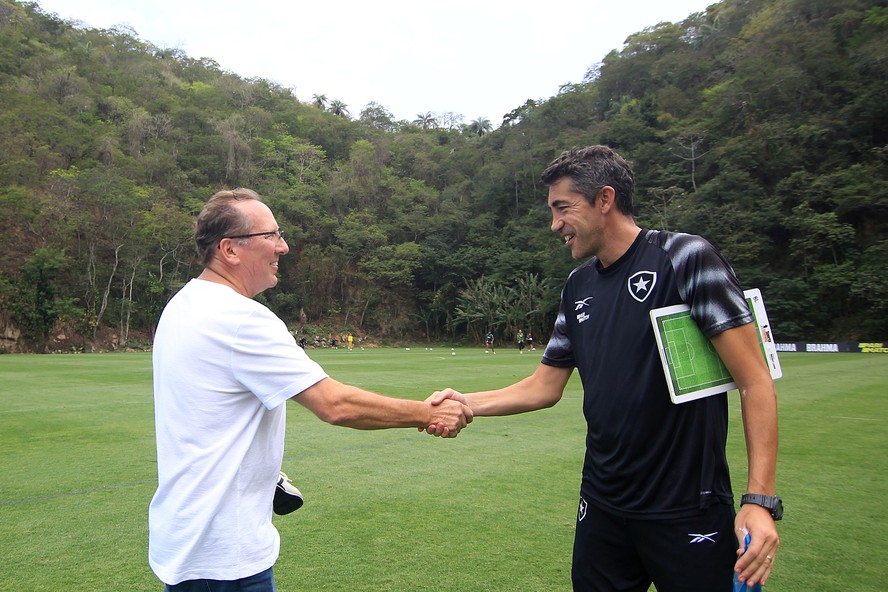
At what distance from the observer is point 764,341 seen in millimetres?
2439

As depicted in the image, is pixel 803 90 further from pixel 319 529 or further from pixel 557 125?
pixel 319 529

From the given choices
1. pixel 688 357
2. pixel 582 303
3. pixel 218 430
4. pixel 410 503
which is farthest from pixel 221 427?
pixel 410 503

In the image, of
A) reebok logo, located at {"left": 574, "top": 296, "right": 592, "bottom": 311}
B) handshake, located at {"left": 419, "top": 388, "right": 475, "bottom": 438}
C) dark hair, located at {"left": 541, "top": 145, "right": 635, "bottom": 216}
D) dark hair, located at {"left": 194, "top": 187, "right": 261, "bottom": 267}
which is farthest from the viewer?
handshake, located at {"left": 419, "top": 388, "right": 475, "bottom": 438}

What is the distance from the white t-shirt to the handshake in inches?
31.1

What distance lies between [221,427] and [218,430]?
0.5 inches

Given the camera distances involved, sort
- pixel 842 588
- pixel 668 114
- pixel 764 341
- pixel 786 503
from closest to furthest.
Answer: pixel 764 341 < pixel 842 588 < pixel 786 503 < pixel 668 114

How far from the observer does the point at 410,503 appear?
18.7 feet

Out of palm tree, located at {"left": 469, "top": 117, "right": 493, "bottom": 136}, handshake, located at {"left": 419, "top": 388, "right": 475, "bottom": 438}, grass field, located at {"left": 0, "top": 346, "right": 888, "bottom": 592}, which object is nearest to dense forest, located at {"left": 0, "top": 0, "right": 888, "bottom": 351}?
palm tree, located at {"left": 469, "top": 117, "right": 493, "bottom": 136}

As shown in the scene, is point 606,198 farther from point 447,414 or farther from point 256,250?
point 256,250

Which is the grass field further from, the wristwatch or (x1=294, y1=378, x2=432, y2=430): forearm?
the wristwatch

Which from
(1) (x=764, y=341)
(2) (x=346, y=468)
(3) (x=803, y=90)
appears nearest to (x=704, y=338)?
(1) (x=764, y=341)

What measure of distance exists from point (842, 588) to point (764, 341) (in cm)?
254

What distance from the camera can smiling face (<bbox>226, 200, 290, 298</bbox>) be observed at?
92.2 inches

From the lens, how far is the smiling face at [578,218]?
2502 mm
